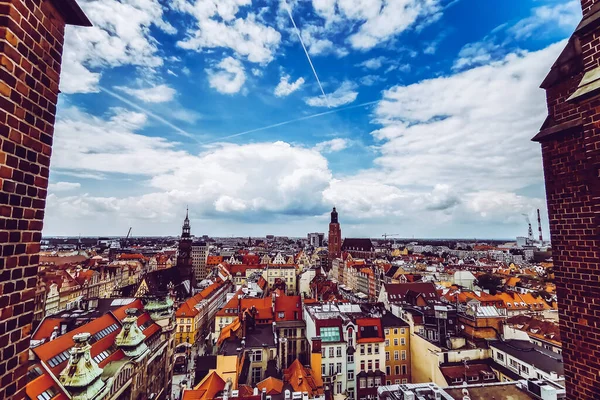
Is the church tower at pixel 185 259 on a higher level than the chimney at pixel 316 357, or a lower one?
higher

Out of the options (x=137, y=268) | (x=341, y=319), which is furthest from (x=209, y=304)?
(x=137, y=268)

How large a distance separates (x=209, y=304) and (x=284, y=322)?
21295 mm

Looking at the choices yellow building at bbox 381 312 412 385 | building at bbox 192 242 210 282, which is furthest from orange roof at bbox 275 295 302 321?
building at bbox 192 242 210 282

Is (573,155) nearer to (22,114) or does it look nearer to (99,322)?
(22,114)

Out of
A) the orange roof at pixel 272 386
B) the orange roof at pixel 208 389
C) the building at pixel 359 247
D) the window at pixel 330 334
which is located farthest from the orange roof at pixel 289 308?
the building at pixel 359 247

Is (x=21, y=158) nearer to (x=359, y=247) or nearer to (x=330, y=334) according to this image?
(x=330, y=334)

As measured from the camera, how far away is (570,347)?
4.75 meters

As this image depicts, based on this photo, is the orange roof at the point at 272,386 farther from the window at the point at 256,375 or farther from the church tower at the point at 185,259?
the church tower at the point at 185,259

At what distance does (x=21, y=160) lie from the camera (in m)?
2.89

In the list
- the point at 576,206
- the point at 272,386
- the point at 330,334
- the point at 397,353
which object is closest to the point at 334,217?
the point at 397,353

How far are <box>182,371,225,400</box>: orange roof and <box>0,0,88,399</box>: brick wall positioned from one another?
18.3m

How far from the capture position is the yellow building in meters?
29.8

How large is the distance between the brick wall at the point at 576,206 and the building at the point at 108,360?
62.5 ft

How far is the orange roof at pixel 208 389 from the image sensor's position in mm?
18281
